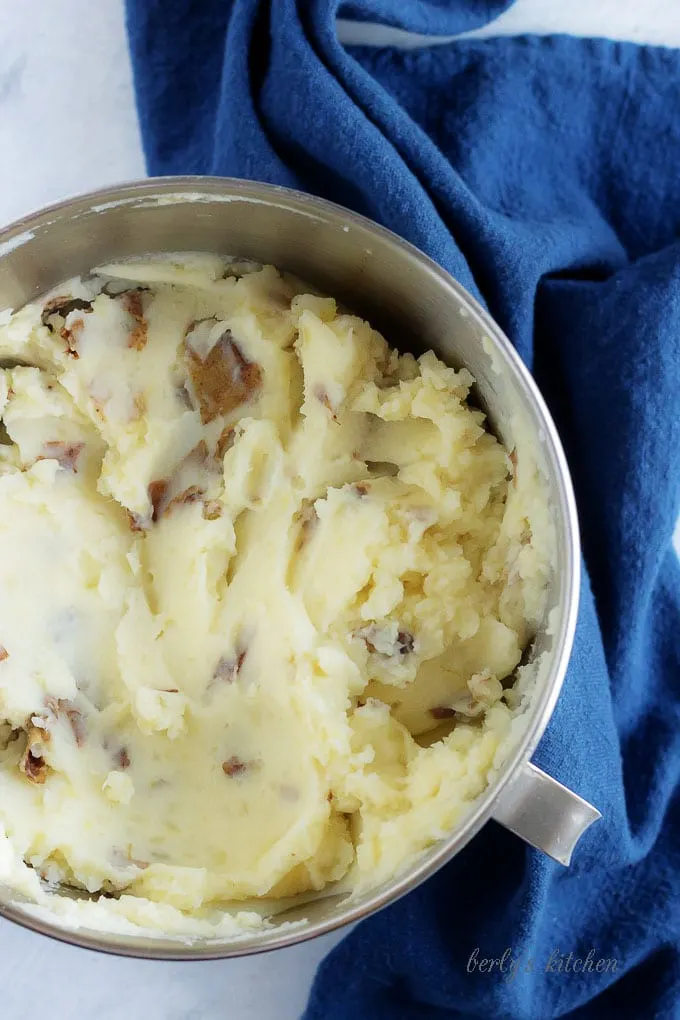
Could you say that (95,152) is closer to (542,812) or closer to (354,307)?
(354,307)

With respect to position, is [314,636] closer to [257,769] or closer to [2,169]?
[257,769]

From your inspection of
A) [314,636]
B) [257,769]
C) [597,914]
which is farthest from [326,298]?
[597,914]

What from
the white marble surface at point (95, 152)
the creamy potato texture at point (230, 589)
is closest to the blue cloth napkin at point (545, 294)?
the white marble surface at point (95, 152)

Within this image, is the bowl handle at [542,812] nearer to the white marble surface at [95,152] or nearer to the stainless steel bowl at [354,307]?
the stainless steel bowl at [354,307]

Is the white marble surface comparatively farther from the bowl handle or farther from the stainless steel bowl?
the bowl handle

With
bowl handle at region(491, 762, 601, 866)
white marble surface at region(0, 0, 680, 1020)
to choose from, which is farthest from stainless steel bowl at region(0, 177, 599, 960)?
white marble surface at region(0, 0, 680, 1020)
